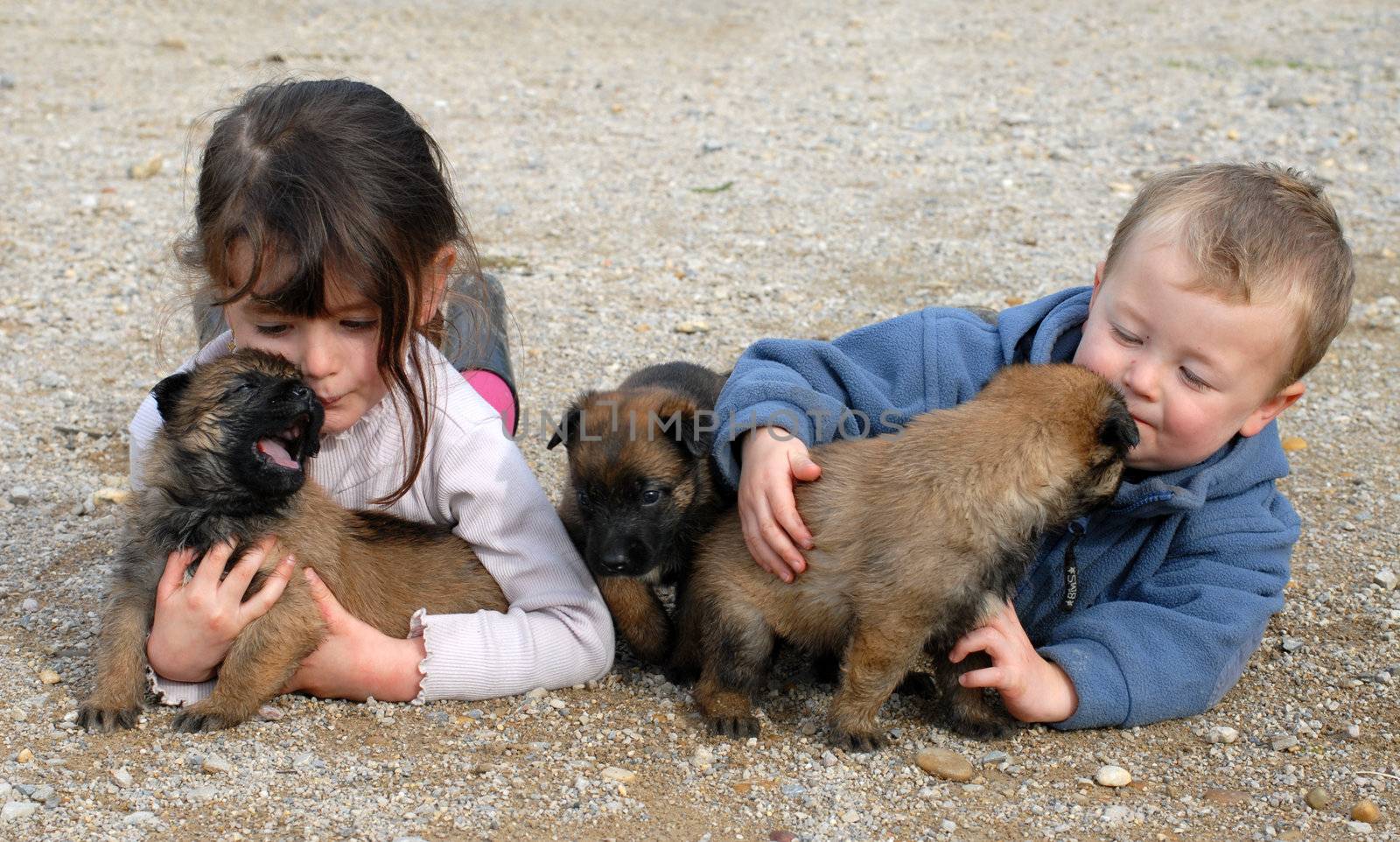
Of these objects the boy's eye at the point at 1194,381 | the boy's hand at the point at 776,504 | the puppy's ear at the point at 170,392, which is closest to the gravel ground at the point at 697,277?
the boy's hand at the point at 776,504

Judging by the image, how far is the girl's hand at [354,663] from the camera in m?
3.63

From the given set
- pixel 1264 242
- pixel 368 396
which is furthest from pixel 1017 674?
pixel 368 396

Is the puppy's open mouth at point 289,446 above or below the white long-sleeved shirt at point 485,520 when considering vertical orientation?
above

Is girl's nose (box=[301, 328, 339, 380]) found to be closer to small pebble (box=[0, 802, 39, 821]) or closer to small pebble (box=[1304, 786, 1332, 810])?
small pebble (box=[0, 802, 39, 821])

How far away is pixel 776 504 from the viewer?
364cm

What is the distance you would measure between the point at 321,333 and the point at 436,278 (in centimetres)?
45

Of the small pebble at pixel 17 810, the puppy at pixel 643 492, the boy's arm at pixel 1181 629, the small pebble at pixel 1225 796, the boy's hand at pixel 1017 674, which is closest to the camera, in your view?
the small pebble at pixel 17 810

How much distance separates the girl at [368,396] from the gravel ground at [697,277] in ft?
0.56

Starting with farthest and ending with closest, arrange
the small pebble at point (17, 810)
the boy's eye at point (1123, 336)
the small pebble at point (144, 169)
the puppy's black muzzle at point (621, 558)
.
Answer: the small pebble at point (144, 169), the puppy's black muzzle at point (621, 558), the boy's eye at point (1123, 336), the small pebble at point (17, 810)

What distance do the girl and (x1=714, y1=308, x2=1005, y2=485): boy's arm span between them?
0.73 metres

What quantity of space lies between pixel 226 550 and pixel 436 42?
1055 centimetres

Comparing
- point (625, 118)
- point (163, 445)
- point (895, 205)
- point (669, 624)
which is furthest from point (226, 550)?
point (625, 118)

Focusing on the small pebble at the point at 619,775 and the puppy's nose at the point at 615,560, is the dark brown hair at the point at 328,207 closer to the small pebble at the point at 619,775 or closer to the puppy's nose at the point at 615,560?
the puppy's nose at the point at 615,560

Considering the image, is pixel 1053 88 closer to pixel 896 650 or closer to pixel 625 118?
pixel 625 118
